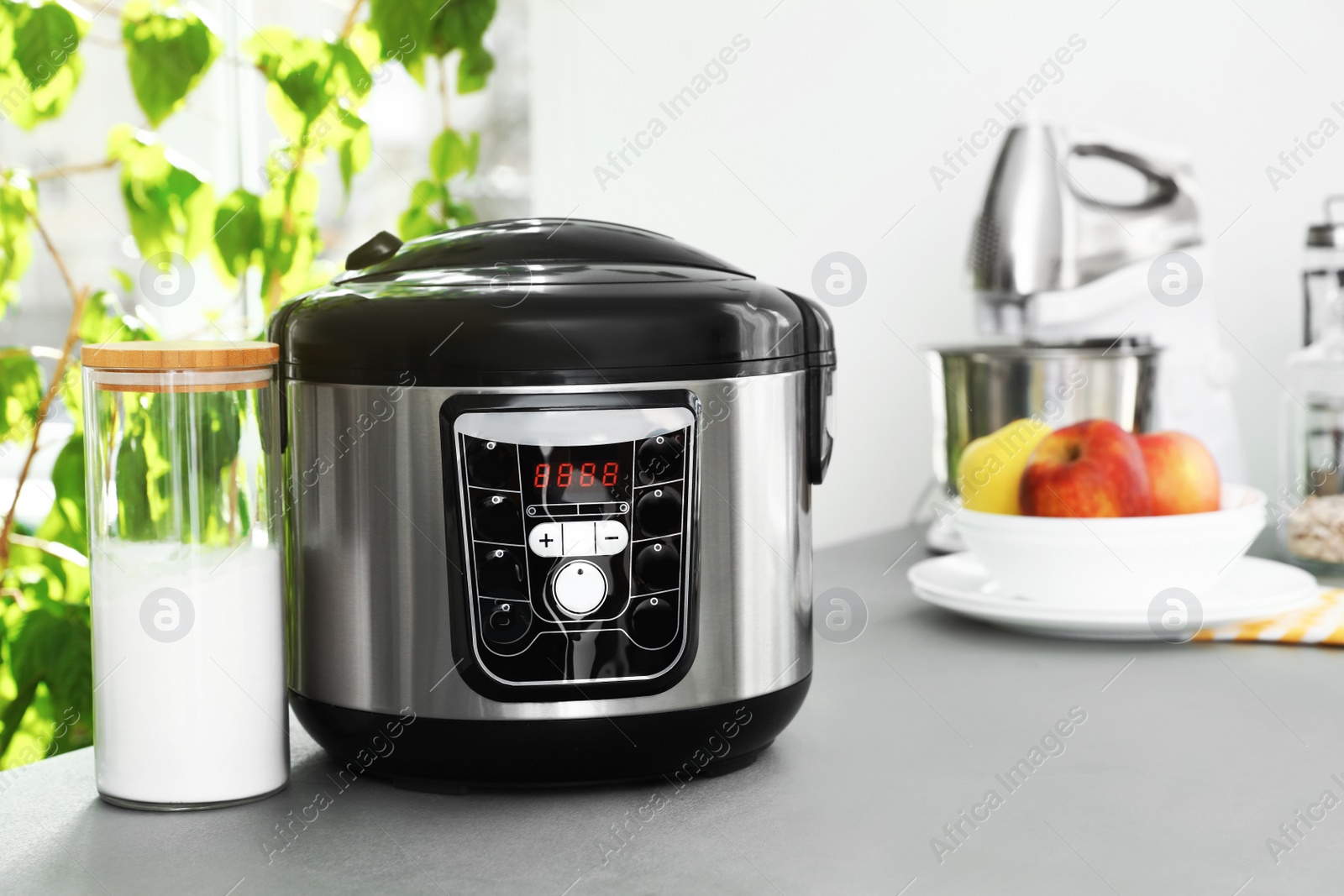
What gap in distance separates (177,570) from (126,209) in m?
0.83

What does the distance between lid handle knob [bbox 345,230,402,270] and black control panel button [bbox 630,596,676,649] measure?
257 millimetres

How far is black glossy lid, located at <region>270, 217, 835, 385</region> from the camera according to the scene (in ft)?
1.81

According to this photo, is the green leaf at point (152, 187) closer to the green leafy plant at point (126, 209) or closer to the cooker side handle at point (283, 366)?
the green leafy plant at point (126, 209)

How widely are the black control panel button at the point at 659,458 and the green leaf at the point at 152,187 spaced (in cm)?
85

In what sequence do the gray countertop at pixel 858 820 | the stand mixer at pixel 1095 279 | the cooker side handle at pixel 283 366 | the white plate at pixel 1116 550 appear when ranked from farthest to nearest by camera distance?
the stand mixer at pixel 1095 279 → the white plate at pixel 1116 550 → the cooker side handle at pixel 283 366 → the gray countertop at pixel 858 820

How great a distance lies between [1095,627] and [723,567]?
0.41 metres

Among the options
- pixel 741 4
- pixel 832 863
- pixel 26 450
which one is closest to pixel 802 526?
pixel 832 863

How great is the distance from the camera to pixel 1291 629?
0.90 m

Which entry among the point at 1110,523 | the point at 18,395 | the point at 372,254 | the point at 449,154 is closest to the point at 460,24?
the point at 449,154

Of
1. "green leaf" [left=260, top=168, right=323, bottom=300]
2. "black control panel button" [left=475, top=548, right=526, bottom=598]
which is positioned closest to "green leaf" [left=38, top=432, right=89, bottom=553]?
"green leaf" [left=260, top=168, right=323, bottom=300]

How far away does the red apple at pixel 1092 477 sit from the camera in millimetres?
921

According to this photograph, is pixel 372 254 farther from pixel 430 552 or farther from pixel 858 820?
pixel 858 820

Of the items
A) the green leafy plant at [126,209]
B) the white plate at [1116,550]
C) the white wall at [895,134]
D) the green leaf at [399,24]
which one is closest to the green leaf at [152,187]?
the green leafy plant at [126,209]

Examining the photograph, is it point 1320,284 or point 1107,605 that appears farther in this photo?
point 1320,284
